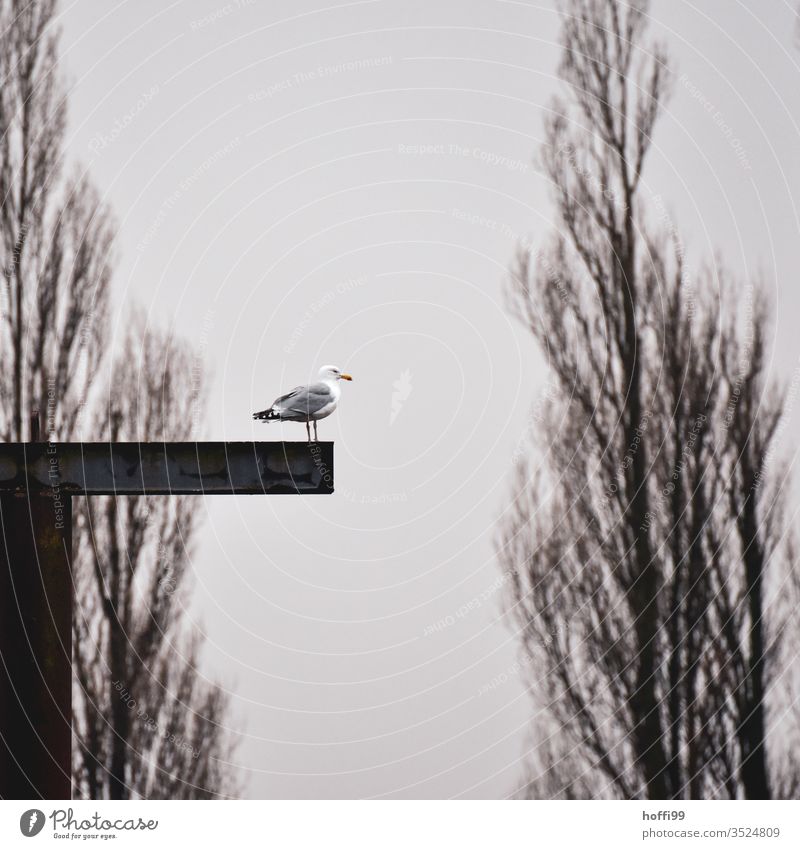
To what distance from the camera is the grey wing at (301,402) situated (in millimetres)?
5988

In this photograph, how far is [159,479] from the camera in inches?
222

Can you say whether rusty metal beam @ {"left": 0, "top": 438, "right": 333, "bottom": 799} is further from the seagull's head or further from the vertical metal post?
the seagull's head

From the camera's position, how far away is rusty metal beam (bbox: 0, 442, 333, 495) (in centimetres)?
559

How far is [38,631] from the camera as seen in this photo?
580 cm

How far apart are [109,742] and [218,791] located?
3.18 feet

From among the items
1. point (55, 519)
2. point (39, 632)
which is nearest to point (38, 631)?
point (39, 632)

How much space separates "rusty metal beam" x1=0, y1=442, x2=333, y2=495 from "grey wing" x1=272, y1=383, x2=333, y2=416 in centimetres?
41

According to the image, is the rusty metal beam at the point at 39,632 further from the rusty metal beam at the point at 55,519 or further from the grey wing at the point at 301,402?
the grey wing at the point at 301,402

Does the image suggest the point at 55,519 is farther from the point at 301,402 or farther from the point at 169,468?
the point at 301,402
